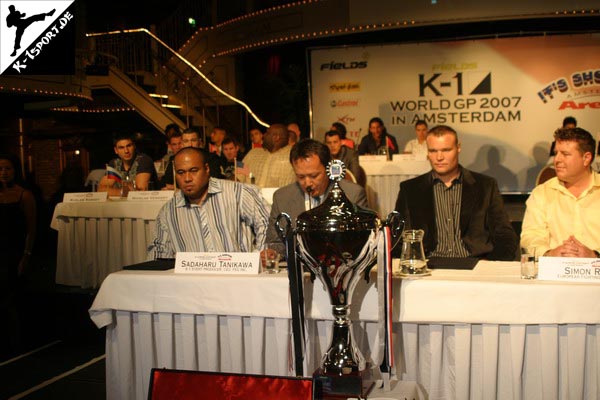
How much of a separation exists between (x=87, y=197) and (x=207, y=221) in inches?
90.2

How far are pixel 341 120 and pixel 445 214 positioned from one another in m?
7.35

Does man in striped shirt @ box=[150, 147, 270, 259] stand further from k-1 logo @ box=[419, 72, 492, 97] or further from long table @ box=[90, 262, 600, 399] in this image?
k-1 logo @ box=[419, 72, 492, 97]

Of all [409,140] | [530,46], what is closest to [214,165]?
[409,140]

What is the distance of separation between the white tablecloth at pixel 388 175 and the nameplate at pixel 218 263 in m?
4.73

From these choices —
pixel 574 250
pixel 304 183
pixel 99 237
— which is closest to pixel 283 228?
pixel 574 250

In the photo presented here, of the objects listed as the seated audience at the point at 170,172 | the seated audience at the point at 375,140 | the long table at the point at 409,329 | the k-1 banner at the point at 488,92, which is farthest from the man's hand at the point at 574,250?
the k-1 banner at the point at 488,92

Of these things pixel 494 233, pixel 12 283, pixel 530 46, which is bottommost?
pixel 12 283

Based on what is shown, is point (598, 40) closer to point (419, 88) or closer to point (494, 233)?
point (419, 88)

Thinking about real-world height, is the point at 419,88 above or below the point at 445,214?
above

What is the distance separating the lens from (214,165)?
5473 millimetres

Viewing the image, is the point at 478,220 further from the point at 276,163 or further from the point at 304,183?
the point at 276,163

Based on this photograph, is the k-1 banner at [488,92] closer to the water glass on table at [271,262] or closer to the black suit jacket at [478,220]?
the black suit jacket at [478,220]

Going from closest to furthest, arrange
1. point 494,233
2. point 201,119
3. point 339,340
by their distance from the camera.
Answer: point 339,340
point 494,233
point 201,119

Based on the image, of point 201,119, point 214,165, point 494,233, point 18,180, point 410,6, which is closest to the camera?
point 494,233
